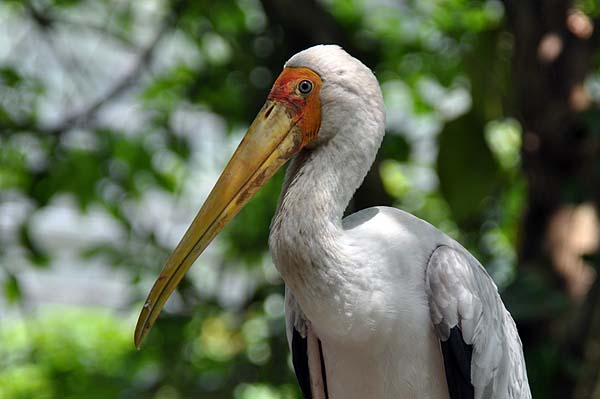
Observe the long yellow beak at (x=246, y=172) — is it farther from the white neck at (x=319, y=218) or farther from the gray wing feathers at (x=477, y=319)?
the gray wing feathers at (x=477, y=319)

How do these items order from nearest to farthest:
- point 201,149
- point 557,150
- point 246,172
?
point 246,172 → point 557,150 → point 201,149

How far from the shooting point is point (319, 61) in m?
3.01

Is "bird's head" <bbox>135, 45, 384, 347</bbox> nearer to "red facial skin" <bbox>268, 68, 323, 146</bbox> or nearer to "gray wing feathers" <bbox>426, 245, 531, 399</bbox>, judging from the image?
"red facial skin" <bbox>268, 68, 323, 146</bbox>

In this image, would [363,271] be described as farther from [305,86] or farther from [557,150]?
[557,150]

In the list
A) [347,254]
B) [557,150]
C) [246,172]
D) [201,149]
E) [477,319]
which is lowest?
[477,319]

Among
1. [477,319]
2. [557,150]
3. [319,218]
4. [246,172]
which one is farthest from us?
[557,150]

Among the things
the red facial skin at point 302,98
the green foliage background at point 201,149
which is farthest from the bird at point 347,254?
the green foliage background at point 201,149

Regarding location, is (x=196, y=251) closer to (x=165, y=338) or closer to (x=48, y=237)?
(x=165, y=338)

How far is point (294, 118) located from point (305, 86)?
10 cm

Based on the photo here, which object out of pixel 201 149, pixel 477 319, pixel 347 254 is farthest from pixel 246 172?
pixel 201 149

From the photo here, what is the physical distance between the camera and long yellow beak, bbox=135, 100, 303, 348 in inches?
117

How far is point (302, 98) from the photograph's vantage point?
3008 millimetres

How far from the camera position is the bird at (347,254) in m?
2.88

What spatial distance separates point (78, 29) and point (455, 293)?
141 inches
